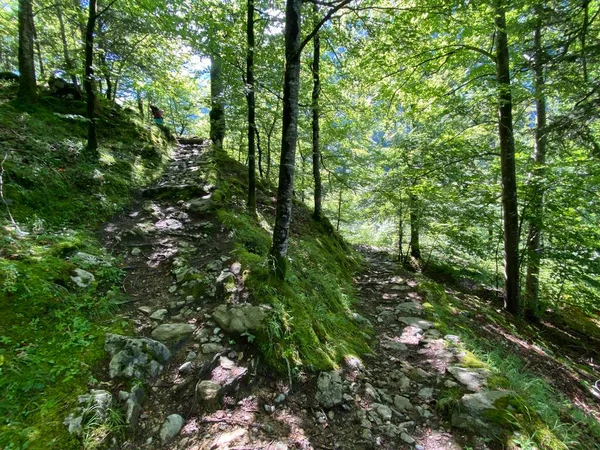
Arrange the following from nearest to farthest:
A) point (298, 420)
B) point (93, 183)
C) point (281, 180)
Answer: point (298, 420) < point (281, 180) < point (93, 183)

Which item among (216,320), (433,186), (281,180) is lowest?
(216,320)

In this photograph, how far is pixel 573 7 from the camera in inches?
208

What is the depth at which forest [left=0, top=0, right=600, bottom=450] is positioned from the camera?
2750mm

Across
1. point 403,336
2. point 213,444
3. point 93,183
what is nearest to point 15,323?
point 213,444

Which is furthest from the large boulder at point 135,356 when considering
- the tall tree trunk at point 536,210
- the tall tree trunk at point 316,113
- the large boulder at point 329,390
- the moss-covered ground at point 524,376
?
the tall tree trunk at point 536,210

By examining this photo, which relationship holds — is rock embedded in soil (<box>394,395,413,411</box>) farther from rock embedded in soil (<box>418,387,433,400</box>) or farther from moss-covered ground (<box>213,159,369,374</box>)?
moss-covered ground (<box>213,159,369,374</box>)

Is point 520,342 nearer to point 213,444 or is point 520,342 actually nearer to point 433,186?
point 433,186

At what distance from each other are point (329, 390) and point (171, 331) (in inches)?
78.9

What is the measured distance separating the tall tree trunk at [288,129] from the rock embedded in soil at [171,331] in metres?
1.46

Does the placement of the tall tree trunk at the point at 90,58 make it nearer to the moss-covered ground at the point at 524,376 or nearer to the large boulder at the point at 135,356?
the large boulder at the point at 135,356

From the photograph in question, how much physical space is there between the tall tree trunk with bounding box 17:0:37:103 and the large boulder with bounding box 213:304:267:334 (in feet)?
30.4

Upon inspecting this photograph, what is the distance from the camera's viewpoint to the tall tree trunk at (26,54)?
7.55m

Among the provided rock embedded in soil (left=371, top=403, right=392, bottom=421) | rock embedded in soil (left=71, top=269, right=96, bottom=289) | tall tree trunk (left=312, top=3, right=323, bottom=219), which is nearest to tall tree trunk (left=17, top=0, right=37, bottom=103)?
rock embedded in soil (left=71, top=269, right=96, bottom=289)

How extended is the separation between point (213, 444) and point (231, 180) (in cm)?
776
